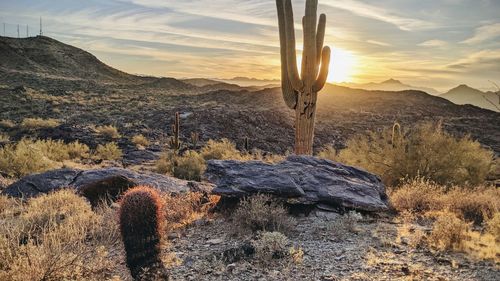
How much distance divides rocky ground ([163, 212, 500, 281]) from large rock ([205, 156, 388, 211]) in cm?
66

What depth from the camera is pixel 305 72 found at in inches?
512

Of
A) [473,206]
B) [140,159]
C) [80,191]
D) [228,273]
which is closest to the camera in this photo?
[228,273]

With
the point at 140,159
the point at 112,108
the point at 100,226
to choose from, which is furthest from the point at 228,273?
the point at 112,108

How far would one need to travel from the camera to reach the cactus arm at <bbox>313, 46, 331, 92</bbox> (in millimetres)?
12938

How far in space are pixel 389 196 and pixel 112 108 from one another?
1220 inches

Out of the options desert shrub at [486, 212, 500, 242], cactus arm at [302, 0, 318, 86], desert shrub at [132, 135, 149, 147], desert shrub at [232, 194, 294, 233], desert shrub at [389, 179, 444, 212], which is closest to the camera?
desert shrub at [486, 212, 500, 242]

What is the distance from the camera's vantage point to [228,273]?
5.95 metres

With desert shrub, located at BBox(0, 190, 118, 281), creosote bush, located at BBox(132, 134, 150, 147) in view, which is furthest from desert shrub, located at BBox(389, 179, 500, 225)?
creosote bush, located at BBox(132, 134, 150, 147)

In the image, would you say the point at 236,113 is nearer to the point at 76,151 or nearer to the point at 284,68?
the point at 76,151

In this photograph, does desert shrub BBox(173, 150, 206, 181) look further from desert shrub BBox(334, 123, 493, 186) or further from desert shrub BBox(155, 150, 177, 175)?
desert shrub BBox(334, 123, 493, 186)

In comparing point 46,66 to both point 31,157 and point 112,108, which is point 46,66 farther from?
point 31,157

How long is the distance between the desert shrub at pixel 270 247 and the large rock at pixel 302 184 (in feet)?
5.77

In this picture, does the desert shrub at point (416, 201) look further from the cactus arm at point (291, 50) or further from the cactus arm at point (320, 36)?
the cactus arm at point (320, 36)

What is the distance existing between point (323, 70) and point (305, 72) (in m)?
0.50
